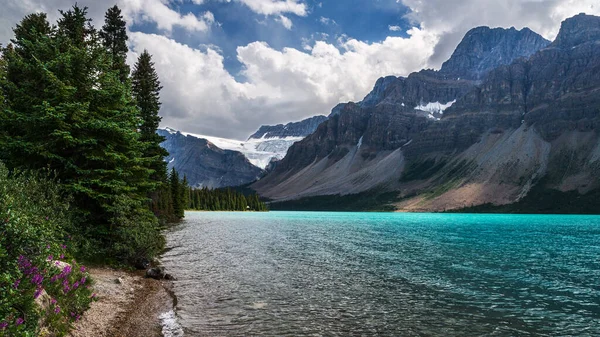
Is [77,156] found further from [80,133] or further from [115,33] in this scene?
[115,33]

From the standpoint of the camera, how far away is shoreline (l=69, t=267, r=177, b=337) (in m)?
15.6

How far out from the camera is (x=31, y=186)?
20.4 metres

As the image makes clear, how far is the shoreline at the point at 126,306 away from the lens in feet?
51.1

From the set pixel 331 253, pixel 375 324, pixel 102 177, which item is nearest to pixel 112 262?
pixel 102 177

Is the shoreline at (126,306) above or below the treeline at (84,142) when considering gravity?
below

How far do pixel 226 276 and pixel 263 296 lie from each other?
7.25m

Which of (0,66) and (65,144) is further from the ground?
(0,66)

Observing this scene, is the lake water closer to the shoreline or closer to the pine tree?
the shoreline

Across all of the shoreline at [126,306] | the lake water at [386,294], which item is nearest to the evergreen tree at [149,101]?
the lake water at [386,294]

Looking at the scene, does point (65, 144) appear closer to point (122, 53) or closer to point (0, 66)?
point (0, 66)

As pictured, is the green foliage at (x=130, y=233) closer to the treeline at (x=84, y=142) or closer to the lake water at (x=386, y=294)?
the treeline at (x=84, y=142)

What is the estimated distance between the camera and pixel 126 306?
63.6 feet

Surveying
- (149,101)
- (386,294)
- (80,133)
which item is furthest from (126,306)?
(149,101)

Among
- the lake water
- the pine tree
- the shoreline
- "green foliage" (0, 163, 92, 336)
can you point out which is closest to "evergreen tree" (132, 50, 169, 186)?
the pine tree
